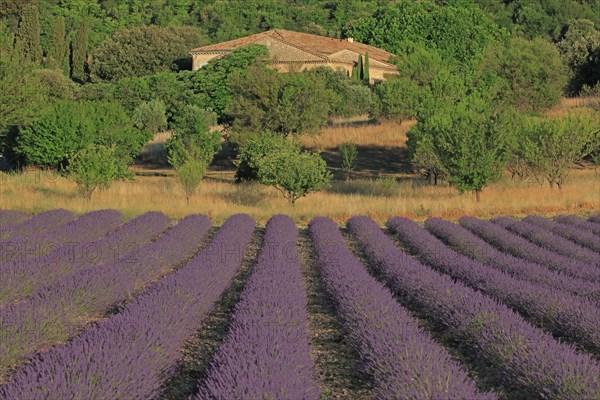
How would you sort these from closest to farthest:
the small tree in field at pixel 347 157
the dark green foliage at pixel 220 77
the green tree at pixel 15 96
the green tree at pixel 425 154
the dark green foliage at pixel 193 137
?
the green tree at pixel 425 154
the dark green foliage at pixel 193 137
the green tree at pixel 15 96
the small tree in field at pixel 347 157
the dark green foliage at pixel 220 77

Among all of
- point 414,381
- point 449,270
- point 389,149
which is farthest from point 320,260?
point 389,149

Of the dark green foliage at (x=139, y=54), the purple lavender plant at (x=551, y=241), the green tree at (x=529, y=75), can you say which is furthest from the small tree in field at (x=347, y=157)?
the dark green foliage at (x=139, y=54)

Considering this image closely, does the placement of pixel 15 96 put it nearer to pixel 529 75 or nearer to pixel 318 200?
pixel 318 200

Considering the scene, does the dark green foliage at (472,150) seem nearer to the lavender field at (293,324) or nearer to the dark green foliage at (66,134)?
the lavender field at (293,324)

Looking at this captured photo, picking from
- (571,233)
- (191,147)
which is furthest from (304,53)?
(571,233)

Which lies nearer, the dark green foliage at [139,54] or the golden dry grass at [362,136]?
the golden dry grass at [362,136]

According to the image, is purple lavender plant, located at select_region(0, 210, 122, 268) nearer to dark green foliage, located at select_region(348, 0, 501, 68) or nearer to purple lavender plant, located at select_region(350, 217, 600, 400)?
purple lavender plant, located at select_region(350, 217, 600, 400)

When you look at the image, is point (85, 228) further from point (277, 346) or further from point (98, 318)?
point (277, 346)

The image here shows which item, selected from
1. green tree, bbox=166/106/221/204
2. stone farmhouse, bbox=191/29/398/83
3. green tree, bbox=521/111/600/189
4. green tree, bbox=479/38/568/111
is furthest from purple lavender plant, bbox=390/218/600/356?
stone farmhouse, bbox=191/29/398/83
